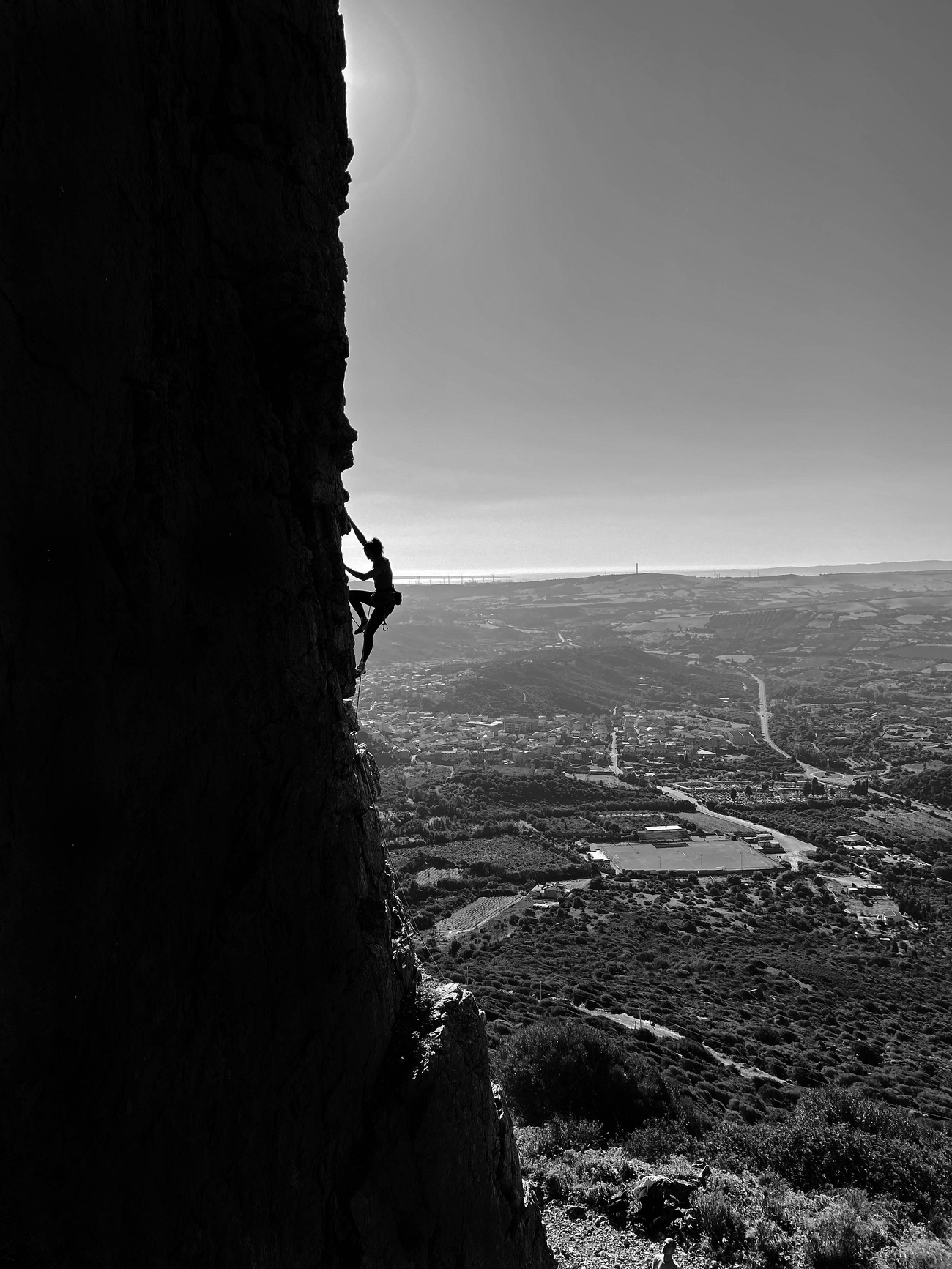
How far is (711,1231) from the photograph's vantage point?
10.2m

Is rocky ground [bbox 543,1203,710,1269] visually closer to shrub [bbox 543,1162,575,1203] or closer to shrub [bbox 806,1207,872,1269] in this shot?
shrub [bbox 543,1162,575,1203]

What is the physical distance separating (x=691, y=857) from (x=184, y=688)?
228ft

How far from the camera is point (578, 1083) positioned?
17.5 metres

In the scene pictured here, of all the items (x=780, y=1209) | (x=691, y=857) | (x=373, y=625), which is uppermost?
(x=373, y=625)

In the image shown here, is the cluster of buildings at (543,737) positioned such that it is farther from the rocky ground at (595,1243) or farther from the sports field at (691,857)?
the rocky ground at (595,1243)

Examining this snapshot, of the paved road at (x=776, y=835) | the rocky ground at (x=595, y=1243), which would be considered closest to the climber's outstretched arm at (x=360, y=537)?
the rocky ground at (x=595, y=1243)

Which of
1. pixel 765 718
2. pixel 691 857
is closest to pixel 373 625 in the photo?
pixel 691 857

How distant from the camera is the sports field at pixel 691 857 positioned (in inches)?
2506

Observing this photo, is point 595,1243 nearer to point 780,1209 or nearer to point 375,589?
point 780,1209

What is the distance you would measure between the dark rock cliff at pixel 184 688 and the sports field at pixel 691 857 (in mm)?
61629

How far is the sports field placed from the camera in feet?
209

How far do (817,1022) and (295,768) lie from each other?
33.9 metres

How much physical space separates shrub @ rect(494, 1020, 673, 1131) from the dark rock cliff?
12.2 m

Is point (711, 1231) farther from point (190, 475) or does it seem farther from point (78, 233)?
point (78, 233)
